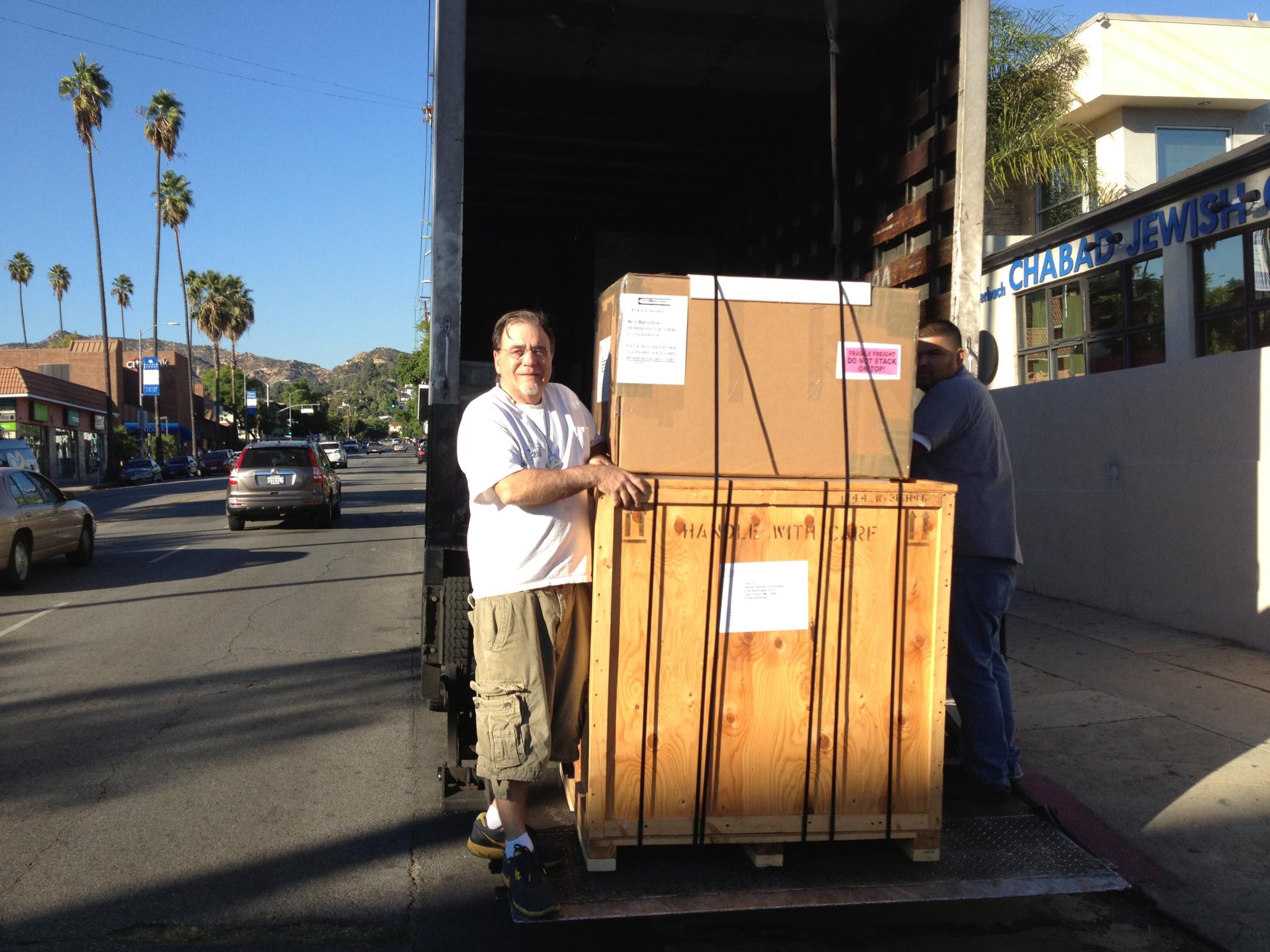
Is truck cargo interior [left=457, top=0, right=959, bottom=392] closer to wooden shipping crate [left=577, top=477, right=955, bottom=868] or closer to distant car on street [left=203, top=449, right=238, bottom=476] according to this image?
wooden shipping crate [left=577, top=477, right=955, bottom=868]

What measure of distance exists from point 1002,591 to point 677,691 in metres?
1.60

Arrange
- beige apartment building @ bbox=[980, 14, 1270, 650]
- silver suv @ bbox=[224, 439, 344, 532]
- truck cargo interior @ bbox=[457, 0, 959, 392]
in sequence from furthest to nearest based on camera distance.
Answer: silver suv @ bbox=[224, 439, 344, 532], beige apartment building @ bbox=[980, 14, 1270, 650], truck cargo interior @ bbox=[457, 0, 959, 392]

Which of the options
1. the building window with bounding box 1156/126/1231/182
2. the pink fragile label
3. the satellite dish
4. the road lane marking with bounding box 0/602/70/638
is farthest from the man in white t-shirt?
the building window with bounding box 1156/126/1231/182

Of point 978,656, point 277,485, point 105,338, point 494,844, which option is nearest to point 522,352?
point 494,844

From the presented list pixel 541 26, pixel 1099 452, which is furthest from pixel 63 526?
pixel 1099 452

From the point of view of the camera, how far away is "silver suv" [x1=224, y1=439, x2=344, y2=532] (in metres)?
17.9

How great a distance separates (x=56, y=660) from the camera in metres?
7.84

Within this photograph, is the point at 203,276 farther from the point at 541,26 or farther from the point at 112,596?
the point at 541,26

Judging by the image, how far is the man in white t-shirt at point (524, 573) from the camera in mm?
3354

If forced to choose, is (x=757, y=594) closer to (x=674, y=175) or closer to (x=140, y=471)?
(x=674, y=175)

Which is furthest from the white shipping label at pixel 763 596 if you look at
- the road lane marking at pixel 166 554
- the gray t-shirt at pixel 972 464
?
the road lane marking at pixel 166 554

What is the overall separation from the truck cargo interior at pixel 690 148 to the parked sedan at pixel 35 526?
661 centimetres

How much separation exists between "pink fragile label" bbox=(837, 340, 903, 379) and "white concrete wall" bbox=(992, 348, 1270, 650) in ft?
15.3

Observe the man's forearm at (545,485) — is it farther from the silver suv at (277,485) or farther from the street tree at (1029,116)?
the silver suv at (277,485)
